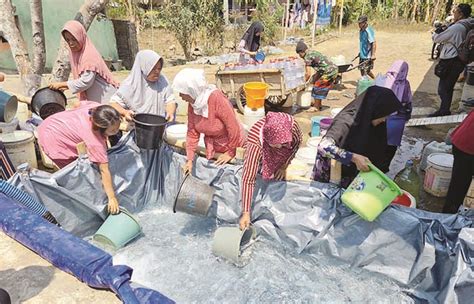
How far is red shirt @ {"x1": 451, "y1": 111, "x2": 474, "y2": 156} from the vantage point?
9.35ft

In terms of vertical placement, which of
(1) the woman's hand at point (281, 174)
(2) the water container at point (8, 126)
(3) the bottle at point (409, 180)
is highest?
(2) the water container at point (8, 126)

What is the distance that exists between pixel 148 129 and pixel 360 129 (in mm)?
1725

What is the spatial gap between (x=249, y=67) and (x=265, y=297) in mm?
4156

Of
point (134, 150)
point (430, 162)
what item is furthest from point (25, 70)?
point (430, 162)

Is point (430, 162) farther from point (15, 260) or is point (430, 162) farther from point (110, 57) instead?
point (110, 57)

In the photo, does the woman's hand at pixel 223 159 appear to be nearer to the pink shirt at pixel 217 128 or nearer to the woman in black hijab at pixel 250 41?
the pink shirt at pixel 217 128

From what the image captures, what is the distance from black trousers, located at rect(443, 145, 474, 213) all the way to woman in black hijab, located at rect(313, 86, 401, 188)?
72 centimetres

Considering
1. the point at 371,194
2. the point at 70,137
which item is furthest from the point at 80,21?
the point at 371,194

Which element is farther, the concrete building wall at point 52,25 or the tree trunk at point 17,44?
the concrete building wall at point 52,25

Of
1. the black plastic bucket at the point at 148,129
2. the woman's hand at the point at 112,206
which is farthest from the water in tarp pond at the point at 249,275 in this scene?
the black plastic bucket at the point at 148,129

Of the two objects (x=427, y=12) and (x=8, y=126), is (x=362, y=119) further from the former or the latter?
(x=427, y=12)

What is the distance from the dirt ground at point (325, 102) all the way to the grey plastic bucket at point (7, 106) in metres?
1.55

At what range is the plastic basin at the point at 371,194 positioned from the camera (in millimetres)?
2457

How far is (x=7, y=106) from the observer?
350 centimetres
